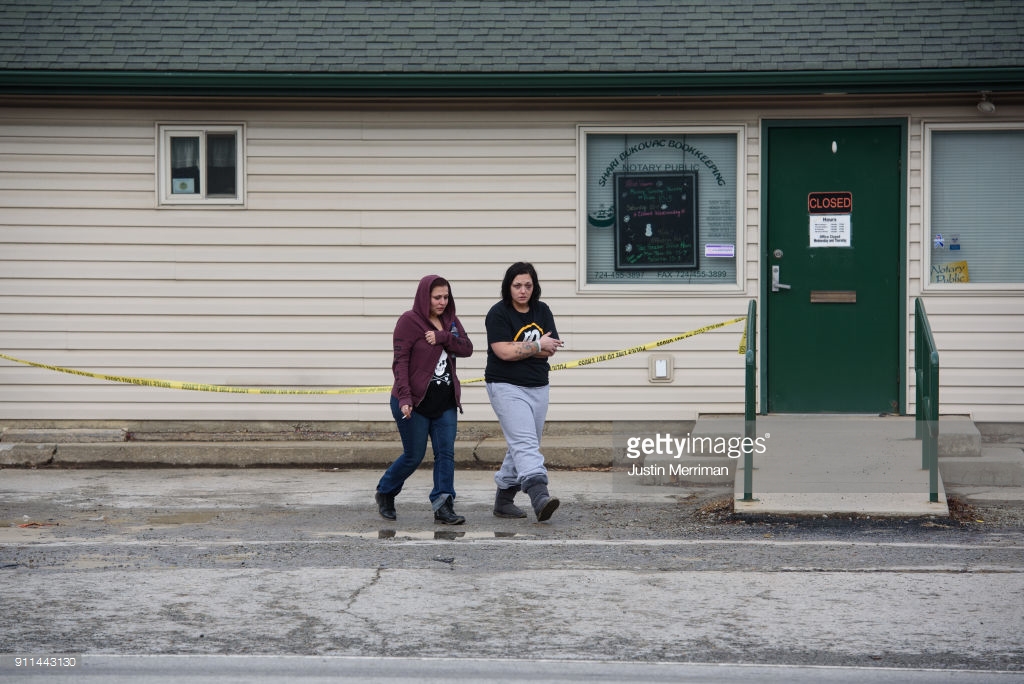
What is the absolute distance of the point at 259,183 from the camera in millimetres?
12008

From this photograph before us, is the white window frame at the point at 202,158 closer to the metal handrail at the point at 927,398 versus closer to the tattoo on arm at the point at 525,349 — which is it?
the tattoo on arm at the point at 525,349

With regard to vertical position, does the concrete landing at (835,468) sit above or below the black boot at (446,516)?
above

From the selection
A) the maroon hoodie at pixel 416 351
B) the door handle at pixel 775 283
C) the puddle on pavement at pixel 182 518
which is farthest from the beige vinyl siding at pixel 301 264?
the maroon hoodie at pixel 416 351

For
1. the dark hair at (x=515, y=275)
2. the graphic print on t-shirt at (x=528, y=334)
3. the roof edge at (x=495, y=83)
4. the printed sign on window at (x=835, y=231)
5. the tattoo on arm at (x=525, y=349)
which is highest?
the roof edge at (x=495, y=83)

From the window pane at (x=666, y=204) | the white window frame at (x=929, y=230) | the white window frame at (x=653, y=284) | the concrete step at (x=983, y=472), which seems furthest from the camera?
the window pane at (x=666, y=204)

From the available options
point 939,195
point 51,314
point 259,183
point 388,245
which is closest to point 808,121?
point 939,195

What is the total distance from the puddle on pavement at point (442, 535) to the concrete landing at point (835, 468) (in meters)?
1.66

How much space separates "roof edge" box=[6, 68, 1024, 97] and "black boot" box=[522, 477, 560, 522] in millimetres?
4076

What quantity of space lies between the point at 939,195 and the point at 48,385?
8.23 m

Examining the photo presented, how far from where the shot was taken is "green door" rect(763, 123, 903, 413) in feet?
38.1

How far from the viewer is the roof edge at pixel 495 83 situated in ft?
36.3

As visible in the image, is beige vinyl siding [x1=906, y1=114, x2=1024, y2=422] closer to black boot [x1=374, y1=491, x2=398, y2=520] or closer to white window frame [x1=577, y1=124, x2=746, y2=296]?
white window frame [x1=577, y1=124, x2=746, y2=296]

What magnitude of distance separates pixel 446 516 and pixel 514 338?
1.28 m

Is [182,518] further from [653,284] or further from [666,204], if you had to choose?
[666,204]
